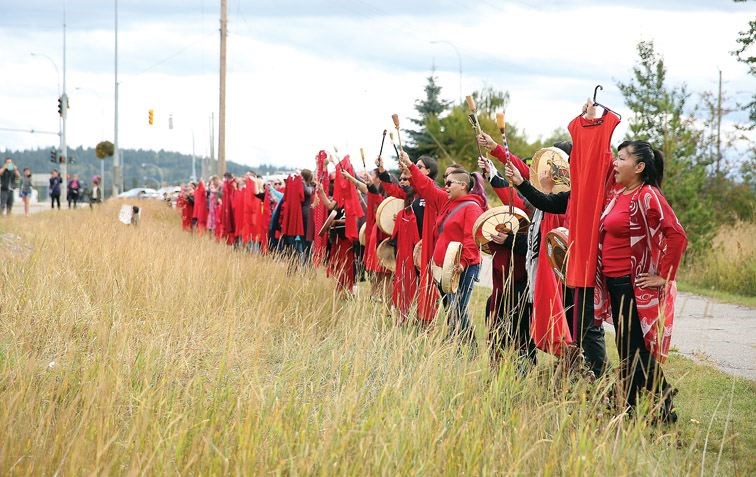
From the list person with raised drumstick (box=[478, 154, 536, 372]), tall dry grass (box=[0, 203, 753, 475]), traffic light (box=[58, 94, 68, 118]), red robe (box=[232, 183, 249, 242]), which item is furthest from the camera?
traffic light (box=[58, 94, 68, 118])

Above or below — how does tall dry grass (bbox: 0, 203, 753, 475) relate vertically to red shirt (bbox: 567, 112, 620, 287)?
below

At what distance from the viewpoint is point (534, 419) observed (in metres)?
5.07

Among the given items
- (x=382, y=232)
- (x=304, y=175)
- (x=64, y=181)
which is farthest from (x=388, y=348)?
(x=64, y=181)

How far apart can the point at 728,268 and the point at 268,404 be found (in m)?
13.3

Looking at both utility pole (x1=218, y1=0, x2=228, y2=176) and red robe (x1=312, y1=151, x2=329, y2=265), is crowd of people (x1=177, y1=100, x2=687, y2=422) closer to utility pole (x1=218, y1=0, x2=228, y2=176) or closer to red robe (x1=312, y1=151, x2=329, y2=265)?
red robe (x1=312, y1=151, x2=329, y2=265)

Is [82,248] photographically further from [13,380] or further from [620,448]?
[620,448]

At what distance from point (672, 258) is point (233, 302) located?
3.31 m

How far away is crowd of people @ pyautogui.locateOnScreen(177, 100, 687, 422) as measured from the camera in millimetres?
6402

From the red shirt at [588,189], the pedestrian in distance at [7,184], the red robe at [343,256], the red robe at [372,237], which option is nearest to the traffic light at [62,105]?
the pedestrian in distance at [7,184]

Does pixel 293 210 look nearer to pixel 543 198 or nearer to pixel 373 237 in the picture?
pixel 373 237

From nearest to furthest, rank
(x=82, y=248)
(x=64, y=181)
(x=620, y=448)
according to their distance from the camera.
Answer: (x=620, y=448) < (x=82, y=248) < (x=64, y=181)

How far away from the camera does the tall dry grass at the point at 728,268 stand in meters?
16.4

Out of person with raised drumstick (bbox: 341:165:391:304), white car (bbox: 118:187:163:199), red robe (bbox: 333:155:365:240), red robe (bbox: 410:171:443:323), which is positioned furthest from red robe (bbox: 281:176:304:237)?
white car (bbox: 118:187:163:199)

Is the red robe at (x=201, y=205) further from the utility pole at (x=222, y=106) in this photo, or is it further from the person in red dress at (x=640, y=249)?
the person in red dress at (x=640, y=249)
